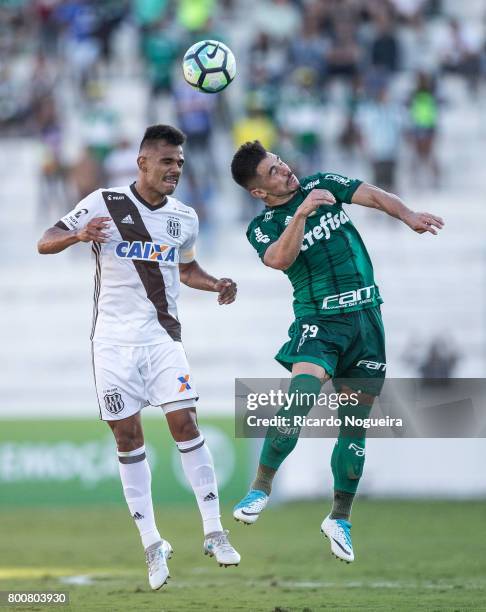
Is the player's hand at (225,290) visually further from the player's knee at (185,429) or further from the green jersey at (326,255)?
the player's knee at (185,429)

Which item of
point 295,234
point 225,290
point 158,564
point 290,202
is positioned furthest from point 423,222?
point 158,564

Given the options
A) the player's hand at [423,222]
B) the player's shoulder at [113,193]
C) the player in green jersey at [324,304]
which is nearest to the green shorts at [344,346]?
the player in green jersey at [324,304]

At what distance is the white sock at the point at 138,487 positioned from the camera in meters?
10.2

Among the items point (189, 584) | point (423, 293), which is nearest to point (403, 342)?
point (423, 293)

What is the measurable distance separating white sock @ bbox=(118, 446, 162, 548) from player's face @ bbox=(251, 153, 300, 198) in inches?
84.8

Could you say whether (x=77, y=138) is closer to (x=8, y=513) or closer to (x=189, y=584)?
(x=8, y=513)

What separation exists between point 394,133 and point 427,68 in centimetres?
301

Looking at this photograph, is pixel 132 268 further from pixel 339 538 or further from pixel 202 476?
pixel 339 538

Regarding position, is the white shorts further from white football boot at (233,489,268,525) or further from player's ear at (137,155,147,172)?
player's ear at (137,155,147,172)

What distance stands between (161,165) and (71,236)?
0.92m

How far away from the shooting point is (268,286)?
23.3 meters

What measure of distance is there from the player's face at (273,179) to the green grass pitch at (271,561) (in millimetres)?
3095

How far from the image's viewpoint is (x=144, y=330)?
33.1ft

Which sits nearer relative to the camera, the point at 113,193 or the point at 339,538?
the point at 113,193
